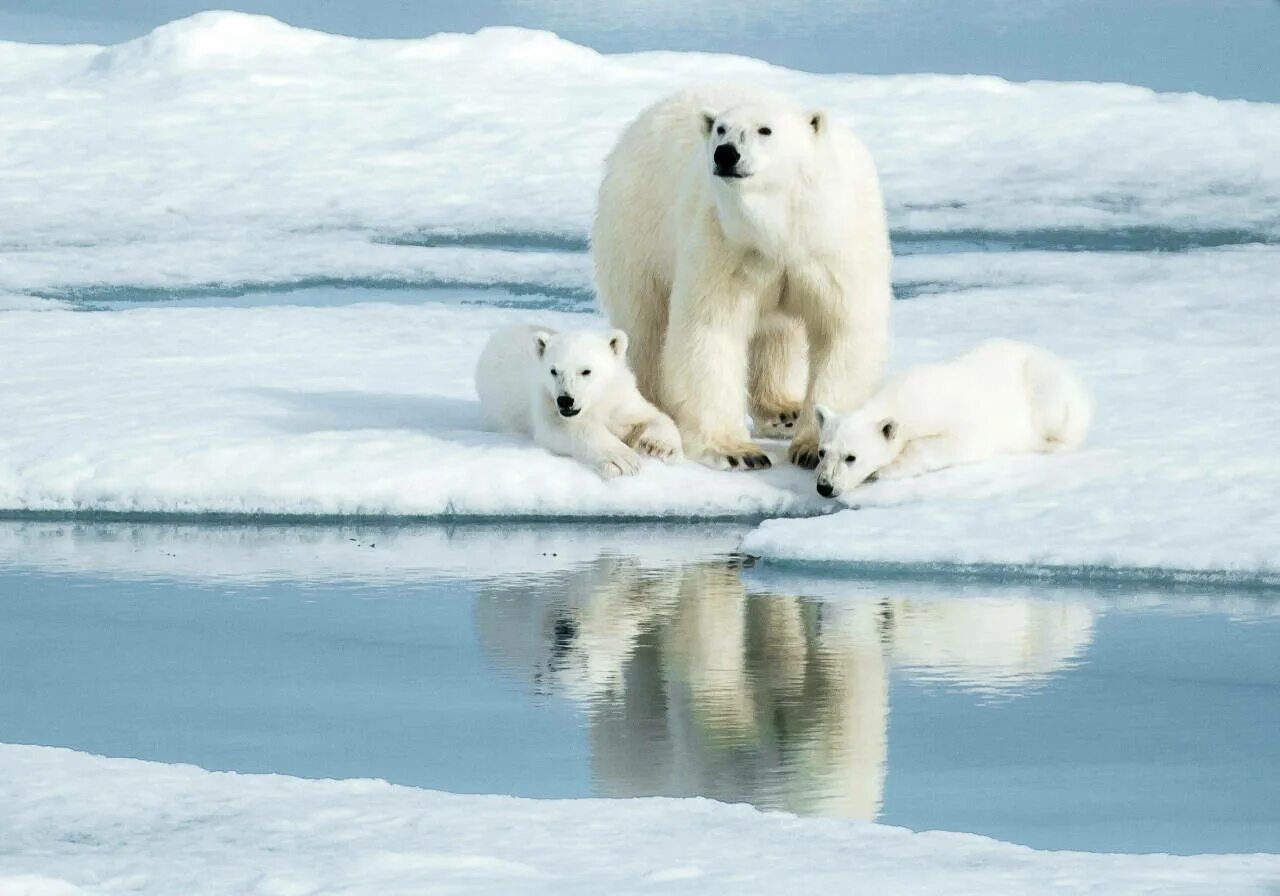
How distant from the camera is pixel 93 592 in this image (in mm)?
5023

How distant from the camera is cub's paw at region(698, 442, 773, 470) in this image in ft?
20.0

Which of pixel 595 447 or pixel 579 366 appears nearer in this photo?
pixel 579 366

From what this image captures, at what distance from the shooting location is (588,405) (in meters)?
5.96

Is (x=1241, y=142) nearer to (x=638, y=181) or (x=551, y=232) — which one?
(x=551, y=232)

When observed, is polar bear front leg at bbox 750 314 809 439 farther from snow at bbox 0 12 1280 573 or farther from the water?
the water

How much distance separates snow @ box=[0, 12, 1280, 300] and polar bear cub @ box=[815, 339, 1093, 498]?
7.24m

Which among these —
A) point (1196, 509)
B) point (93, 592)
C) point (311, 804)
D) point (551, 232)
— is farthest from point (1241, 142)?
point (311, 804)

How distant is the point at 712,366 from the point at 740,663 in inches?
79.8

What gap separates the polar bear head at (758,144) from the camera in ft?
18.4

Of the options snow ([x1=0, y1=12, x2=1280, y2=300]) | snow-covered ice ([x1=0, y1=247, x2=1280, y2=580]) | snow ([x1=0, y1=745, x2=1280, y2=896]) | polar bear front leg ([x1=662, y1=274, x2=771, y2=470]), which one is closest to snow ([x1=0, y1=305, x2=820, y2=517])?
snow-covered ice ([x1=0, y1=247, x2=1280, y2=580])

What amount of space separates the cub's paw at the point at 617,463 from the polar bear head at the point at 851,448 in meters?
0.56

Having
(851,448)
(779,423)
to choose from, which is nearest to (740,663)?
(851,448)

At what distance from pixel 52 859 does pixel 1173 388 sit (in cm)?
580

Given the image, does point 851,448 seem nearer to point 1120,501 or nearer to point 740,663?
point 1120,501
